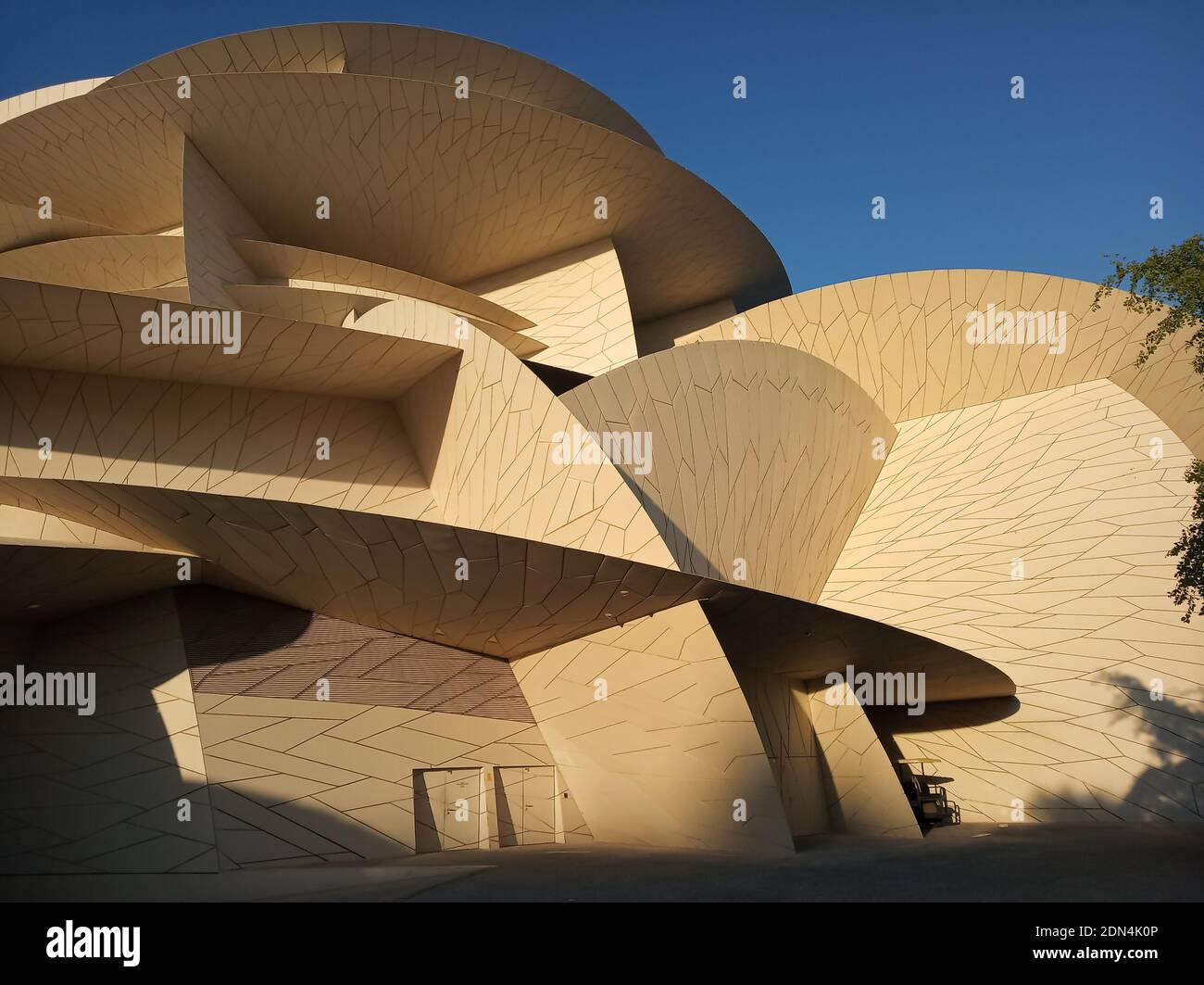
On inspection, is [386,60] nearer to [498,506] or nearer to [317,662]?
[498,506]

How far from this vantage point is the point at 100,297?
38.9 feet

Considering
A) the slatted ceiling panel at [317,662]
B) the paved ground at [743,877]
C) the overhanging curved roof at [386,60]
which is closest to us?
the paved ground at [743,877]

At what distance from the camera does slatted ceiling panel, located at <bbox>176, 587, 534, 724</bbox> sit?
37.3 feet

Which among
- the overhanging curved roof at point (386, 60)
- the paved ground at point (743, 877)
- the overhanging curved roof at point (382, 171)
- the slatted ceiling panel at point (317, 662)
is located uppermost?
the overhanging curved roof at point (386, 60)

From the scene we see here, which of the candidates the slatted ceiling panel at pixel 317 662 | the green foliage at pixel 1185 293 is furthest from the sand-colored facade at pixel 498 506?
the green foliage at pixel 1185 293

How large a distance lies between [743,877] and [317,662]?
20.2ft

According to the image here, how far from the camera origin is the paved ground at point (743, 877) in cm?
764

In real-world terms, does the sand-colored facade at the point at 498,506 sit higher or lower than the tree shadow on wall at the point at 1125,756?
higher

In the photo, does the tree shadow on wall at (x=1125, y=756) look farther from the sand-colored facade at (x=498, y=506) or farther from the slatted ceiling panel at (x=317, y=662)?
the slatted ceiling panel at (x=317, y=662)

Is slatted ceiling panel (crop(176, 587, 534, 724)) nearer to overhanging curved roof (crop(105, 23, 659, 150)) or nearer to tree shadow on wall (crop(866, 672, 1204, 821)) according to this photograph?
tree shadow on wall (crop(866, 672, 1204, 821))

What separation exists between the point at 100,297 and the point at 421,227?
1030cm

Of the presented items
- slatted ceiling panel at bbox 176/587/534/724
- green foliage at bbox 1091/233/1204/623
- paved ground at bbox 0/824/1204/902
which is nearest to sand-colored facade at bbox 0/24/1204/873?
slatted ceiling panel at bbox 176/587/534/724

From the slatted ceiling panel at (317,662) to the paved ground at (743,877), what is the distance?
2.10 metres
